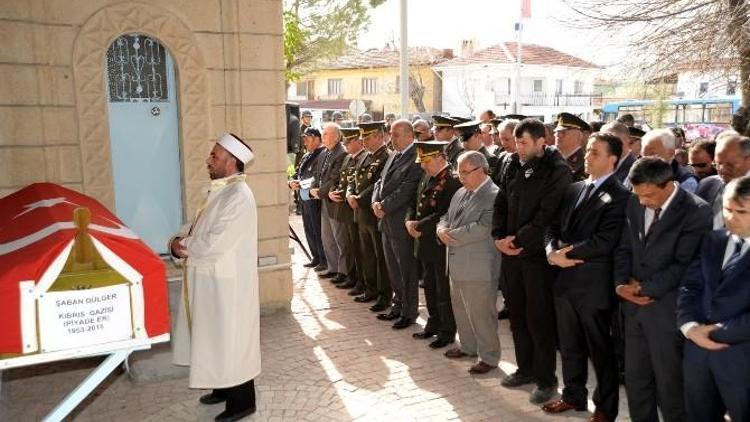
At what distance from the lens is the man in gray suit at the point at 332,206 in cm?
797

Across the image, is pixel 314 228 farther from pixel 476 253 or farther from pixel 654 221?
pixel 654 221

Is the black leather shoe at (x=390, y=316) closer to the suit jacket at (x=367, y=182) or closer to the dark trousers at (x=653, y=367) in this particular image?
the suit jacket at (x=367, y=182)

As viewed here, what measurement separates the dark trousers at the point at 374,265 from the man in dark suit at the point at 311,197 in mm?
1567

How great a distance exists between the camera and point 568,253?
4074mm

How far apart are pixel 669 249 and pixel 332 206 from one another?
494cm

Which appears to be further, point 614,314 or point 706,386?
point 614,314

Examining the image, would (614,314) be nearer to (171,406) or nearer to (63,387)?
(171,406)

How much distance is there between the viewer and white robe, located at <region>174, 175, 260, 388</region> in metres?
4.16

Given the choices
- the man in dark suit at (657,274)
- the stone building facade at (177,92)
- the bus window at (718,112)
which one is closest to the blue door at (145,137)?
the stone building facade at (177,92)

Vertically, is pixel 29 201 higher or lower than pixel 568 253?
higher

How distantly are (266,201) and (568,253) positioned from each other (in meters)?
3.50

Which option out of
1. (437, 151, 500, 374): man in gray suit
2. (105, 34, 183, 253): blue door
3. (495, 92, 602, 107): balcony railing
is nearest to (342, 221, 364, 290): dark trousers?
(105, 34, 183, 253): blue door

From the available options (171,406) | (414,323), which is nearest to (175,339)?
(171,406)

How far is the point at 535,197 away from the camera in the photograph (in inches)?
177
